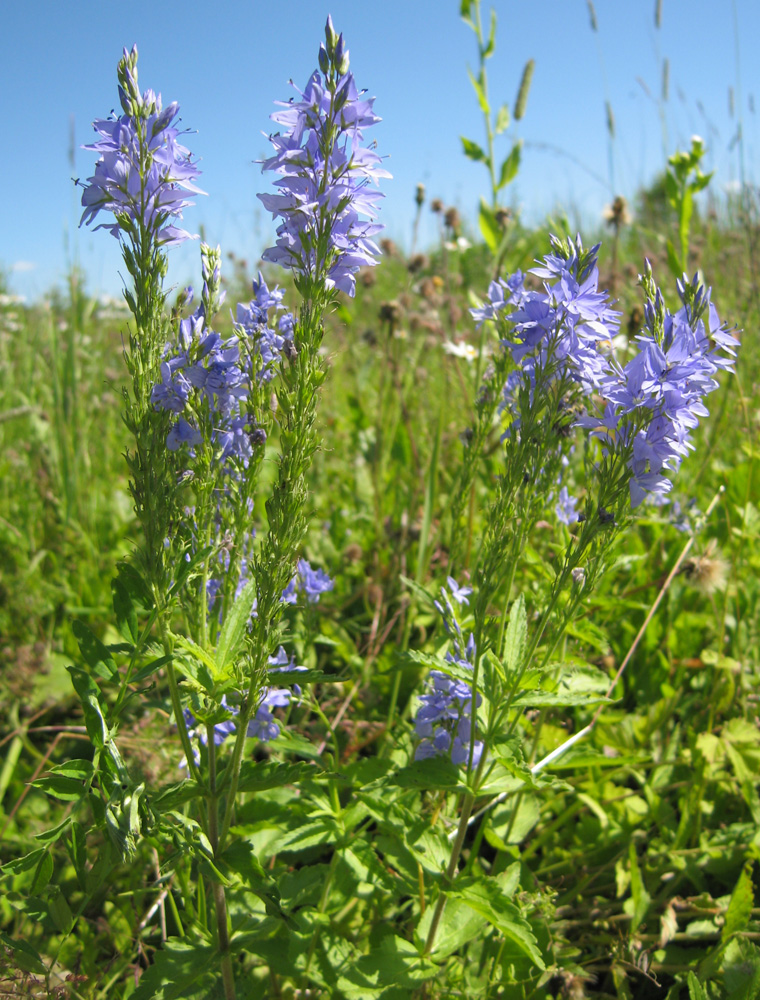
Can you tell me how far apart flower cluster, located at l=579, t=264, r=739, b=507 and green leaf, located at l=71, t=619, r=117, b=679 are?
1.20 meters

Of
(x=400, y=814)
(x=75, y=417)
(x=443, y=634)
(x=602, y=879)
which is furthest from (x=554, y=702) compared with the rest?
(x=75, y=417)

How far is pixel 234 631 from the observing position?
62.2 inches

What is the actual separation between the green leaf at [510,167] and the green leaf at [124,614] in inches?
99.4

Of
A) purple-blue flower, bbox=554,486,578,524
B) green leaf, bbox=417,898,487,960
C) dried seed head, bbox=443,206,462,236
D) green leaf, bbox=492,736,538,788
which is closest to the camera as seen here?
green leaf, bbox=492,736,538,788

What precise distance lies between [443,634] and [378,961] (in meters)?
0.93

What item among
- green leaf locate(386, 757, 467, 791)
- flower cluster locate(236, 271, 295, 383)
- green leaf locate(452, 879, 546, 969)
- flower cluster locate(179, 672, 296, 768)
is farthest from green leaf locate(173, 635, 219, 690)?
green leaf locate(452, 879, 546, 969)

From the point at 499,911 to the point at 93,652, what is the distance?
109 cm

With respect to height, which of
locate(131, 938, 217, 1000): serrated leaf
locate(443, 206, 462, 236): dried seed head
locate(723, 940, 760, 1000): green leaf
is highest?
locate(443, 206, 462, 236): dried seed head

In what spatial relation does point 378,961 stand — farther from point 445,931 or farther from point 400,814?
point 400,814

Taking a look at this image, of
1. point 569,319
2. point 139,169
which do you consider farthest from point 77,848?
point 569,319

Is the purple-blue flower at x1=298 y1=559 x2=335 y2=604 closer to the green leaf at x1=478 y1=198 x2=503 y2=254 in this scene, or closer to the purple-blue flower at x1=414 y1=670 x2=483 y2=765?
the purple-blue flower at x1=414 y1=670 x2=483 y2=765

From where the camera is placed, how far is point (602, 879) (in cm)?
232

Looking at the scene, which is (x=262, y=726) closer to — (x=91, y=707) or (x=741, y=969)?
(x=91, y=707)

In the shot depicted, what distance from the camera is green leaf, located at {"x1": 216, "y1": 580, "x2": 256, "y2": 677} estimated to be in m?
1.53
